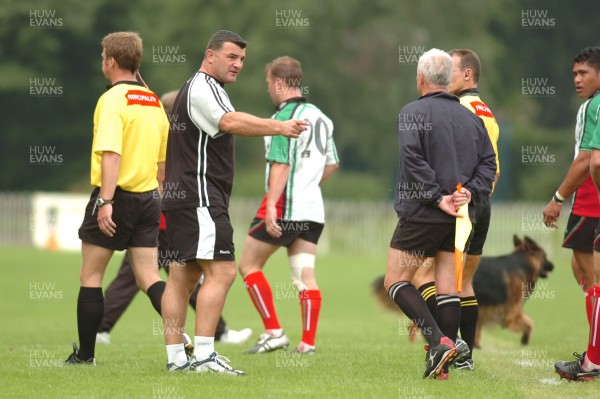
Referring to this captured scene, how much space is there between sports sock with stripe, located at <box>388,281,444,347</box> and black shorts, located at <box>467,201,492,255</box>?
0.74m

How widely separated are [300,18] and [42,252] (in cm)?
2193

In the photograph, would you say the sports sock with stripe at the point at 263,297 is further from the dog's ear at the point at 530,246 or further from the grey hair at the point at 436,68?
the dog's ear at the point at 530,246

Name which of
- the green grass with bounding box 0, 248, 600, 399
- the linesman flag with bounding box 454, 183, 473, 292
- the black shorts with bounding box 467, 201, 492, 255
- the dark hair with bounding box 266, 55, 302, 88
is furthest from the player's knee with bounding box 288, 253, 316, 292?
the linesman flag with bounding box 454, 183, 473, 292

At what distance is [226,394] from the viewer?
6285 millimetres

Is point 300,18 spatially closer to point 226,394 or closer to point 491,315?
point 491,315

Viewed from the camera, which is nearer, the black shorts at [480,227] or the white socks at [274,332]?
the black shorts at [480,227]

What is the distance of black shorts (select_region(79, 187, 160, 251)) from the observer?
763 centimetres

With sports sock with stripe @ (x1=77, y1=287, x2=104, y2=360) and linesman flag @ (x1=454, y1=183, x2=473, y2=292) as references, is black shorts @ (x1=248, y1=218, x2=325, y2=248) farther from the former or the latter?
linesman flag @ (x1=454, y1=183, x2=473, y2=292)

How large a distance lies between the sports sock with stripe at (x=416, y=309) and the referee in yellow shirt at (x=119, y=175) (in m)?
1.92

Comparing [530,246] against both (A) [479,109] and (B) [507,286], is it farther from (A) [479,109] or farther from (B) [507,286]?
(A) [479,109]

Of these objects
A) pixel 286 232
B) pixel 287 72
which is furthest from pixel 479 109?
pixel 286 232

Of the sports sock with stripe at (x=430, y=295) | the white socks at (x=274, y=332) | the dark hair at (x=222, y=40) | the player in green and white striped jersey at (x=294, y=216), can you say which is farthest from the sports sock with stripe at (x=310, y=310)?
the dark hair at (x=222, y=40)

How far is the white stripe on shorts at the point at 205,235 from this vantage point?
7.10 meters

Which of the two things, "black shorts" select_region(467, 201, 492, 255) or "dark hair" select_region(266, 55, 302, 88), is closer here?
"black shorts" select_region(467, 201, 492, 255)
